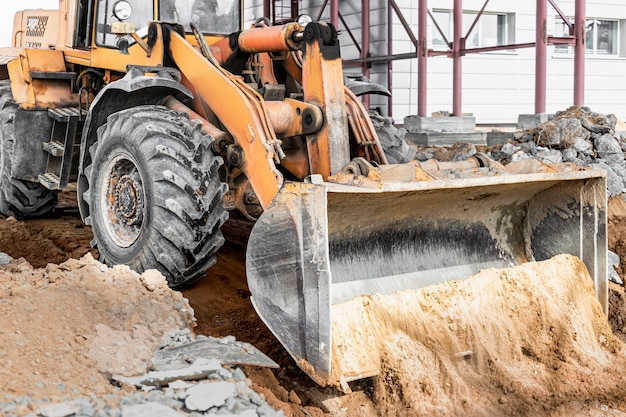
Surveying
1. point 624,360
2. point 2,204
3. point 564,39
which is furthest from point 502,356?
point 564,39

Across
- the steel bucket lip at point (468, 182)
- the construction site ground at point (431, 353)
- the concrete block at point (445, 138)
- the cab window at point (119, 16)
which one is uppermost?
the cab window at point (119, 16)

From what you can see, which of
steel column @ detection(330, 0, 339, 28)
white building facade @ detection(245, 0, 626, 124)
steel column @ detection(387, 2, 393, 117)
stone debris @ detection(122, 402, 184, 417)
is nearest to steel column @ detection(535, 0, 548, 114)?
white building facade @ detection(245, 0, 626, 124)

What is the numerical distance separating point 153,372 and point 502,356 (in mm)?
2140

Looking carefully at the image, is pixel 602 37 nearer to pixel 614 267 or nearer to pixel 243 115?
pixel 614 267

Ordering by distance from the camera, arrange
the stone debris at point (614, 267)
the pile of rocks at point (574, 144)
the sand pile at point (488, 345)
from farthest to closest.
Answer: the pile of rocks at point (574, 144) < the stone debris at point (614, 267) < the sand pile at point (488, 345)

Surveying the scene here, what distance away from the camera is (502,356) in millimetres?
4766

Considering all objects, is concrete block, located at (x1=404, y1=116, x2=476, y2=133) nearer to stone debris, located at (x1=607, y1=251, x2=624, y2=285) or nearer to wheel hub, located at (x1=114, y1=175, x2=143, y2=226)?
stone debris, located at (x1=607, y1=251, x2=624, y2=285)

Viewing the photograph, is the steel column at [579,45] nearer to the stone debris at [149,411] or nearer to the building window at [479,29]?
the building window at [479,29]

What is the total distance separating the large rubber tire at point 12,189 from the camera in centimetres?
774

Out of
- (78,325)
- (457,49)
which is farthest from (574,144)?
(78,325)

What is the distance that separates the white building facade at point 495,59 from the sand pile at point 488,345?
10720mm

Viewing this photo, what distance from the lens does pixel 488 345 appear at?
15.7 ft

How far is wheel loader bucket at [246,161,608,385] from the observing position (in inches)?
163

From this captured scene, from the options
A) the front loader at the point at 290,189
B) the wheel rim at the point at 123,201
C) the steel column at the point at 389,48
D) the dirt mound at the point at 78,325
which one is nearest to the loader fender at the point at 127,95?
the front loader at the point at 290,189
